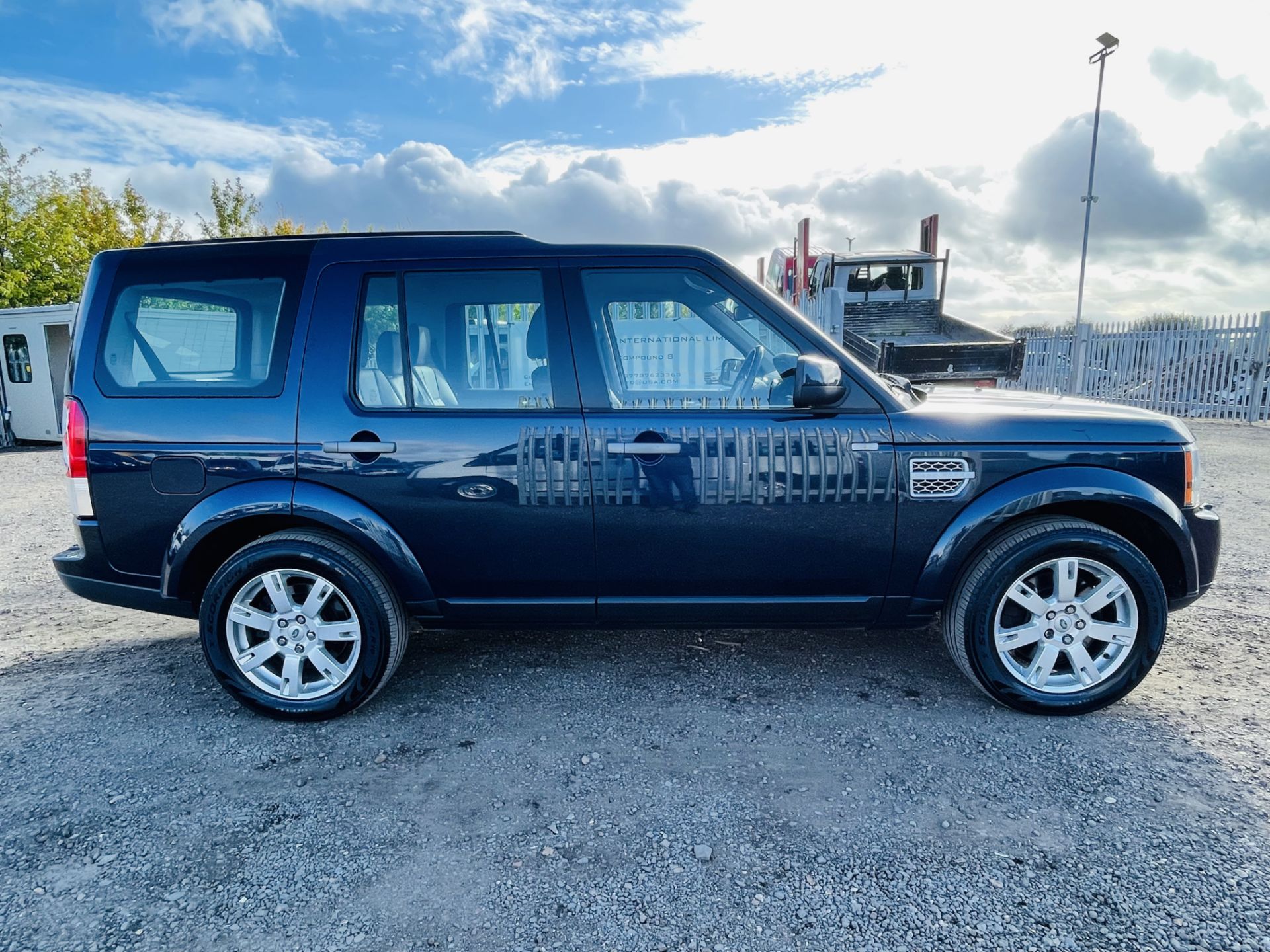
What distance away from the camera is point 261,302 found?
295 centimetres

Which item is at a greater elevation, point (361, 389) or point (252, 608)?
point (361, 389)

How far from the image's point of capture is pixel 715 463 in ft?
9.20

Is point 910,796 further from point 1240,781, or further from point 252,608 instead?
point 252,608

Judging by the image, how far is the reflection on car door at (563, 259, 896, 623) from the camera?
282 cm

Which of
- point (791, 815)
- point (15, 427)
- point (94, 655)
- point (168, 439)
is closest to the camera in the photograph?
point (791, 815)

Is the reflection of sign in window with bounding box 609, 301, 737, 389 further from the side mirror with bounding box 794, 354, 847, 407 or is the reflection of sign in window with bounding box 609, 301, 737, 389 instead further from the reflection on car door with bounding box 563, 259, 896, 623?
the side mirror with bounding box 794, 354, 847, 407

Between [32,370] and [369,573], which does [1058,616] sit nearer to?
[369,573]

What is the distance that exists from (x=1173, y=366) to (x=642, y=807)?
17471 mm

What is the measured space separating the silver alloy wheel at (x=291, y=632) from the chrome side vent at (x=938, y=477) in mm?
2339

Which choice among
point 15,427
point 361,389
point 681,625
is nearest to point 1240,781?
point 681,625

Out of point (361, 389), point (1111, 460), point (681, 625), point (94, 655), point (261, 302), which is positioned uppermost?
point (261, 302)

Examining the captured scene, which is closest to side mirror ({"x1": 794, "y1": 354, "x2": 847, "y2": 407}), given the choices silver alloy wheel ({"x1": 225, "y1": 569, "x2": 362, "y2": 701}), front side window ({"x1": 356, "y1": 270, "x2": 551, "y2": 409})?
front side window ({"x1": 356, "y1": 270, "x2": 551, "y2": 409})

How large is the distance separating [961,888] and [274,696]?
2.62 m

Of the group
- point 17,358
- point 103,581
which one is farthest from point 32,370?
point 103,581
